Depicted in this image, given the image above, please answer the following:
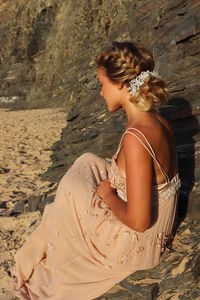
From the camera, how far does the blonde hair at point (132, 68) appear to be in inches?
102

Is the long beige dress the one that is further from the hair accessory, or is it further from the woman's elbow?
the hair accessory

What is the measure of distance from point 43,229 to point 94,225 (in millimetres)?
620

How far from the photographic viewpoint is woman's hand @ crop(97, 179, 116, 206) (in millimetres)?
2745

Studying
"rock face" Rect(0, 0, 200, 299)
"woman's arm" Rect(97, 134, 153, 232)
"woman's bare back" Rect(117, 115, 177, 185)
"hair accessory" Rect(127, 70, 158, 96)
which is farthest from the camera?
"rock face" Rect(0, 0, 200, 299)

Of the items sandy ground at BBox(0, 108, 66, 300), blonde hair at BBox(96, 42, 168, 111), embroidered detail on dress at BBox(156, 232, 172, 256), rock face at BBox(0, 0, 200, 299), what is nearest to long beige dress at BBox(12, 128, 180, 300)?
embroidered detail on dress at BBox(156, 232, 172, 256)

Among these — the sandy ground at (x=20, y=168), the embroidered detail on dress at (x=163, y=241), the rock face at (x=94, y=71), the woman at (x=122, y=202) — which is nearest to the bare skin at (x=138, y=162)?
the woman at (x=122, y=202)

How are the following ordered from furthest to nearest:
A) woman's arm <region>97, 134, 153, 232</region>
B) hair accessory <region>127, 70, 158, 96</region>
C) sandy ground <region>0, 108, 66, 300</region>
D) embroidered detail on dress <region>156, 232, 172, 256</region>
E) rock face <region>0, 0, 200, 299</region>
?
1. sandy ground <region>0, 108, 66, 300</region>
2. rock face <region>0, 0, 200, 299</region>
3. embroidered detail on dress <region>156, 232, 172, 256</region>
4. hair accessory <region>127, 70, 158, 96</region>
5. woman's arm <region>97, 134, 153, 232</region>

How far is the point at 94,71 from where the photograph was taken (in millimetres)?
10438

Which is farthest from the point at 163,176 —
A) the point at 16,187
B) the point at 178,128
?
the point at 16,187

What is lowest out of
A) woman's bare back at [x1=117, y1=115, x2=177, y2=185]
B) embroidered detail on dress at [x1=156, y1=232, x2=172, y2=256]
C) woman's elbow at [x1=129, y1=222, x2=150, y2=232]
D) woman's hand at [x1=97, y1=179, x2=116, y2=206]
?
embroidered detail on dress at [x1=156, y1=232, x2=172, y2=256]

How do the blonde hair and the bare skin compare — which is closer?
the bare skin

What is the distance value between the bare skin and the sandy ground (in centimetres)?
141

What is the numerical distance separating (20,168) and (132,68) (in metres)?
5.05

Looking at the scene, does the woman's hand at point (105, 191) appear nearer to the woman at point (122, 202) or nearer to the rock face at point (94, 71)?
the woman at point (122, 202)
